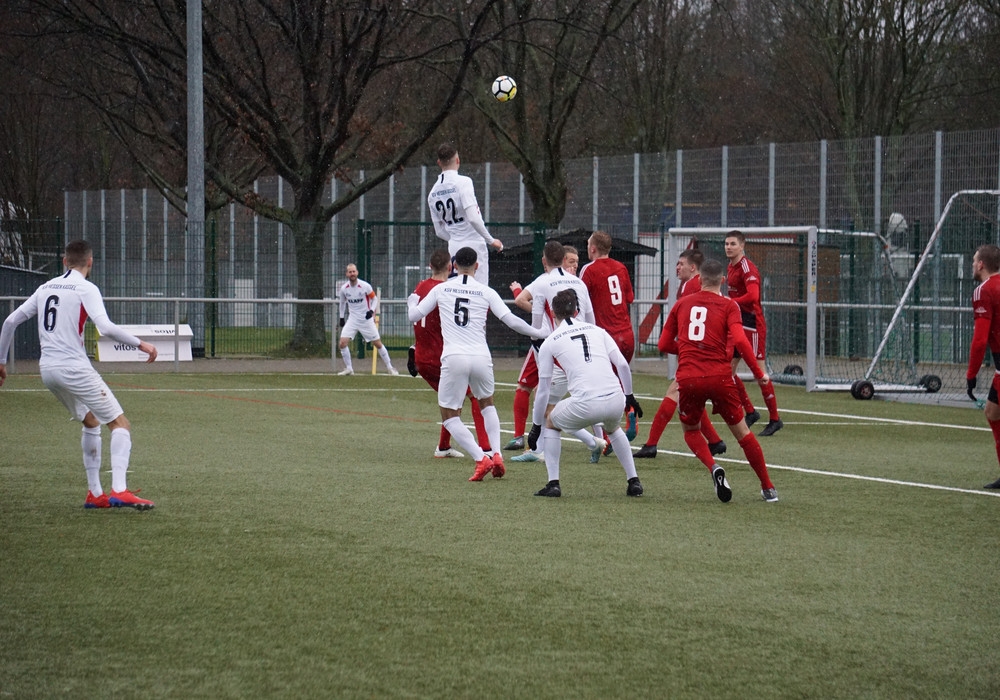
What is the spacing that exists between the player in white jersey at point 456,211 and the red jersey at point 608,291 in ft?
3.31

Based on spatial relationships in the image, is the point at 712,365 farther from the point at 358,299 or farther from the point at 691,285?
the point at 358,299

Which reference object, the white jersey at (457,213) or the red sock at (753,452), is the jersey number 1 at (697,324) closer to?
the red sock at (753,452)

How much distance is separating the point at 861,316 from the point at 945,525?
1385cm

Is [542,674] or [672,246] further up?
[672,246]

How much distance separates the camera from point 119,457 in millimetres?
8312

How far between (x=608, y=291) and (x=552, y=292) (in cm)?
112

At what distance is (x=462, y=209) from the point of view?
12391 millimetres

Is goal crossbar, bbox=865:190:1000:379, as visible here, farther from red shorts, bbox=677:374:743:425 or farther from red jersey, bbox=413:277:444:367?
red shorts, bbox=677:374:743:425

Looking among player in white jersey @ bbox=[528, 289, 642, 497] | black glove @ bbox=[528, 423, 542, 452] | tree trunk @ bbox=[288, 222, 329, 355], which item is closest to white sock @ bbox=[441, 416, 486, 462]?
player in white jersey @ bbox=[528, 289, 642, 497]

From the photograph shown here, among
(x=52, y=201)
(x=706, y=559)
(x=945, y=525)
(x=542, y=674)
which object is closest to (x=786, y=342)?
(x=945, y=525)

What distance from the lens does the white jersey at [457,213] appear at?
12.3m

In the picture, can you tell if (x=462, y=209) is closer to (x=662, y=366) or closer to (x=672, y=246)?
(x=672, y=246)

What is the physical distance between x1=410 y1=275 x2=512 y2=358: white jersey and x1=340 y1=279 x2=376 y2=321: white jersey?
39.9ft

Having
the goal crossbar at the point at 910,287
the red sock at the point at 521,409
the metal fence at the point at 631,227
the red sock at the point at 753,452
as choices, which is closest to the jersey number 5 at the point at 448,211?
the red sock at the point at 521,409
